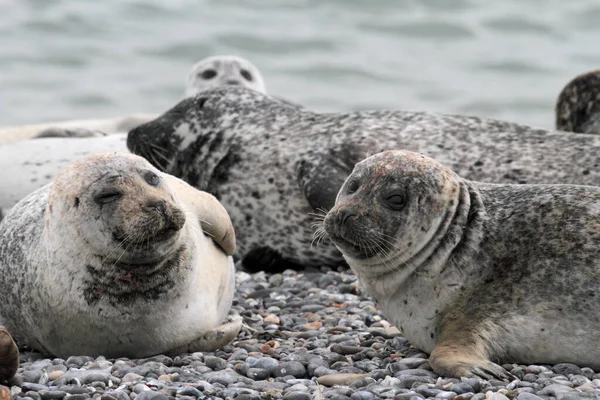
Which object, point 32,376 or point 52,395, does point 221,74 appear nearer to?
point 32,376

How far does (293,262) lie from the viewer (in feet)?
22.8

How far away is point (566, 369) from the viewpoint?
4.30 m


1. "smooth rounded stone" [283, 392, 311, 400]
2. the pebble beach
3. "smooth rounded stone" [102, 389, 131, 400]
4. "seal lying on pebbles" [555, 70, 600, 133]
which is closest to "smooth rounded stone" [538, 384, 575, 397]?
the pebble beach

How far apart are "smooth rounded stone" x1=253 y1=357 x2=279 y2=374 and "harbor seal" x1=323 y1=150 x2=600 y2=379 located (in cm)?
51

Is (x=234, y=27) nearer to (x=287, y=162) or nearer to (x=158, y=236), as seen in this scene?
(x=287, y=162)

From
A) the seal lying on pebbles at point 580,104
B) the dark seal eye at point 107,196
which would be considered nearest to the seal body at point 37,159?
the seal lying on pebbles at point 580,104

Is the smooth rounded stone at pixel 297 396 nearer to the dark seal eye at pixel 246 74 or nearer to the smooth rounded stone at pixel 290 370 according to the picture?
the smooth rounded stone at pixel 290 370

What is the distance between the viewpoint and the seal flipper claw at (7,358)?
4102 mm

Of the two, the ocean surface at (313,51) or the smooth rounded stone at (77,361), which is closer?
the smooth rounded stone at (77,361)

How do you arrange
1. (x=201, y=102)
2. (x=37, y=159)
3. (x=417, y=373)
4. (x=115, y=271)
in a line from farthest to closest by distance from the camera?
(x=37, y=159) → (x=201, y=102) → (x=115, y=271) → (x=417, y=373)

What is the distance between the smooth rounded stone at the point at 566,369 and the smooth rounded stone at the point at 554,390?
0.27 m

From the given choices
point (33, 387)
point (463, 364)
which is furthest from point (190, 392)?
point (463, 364)

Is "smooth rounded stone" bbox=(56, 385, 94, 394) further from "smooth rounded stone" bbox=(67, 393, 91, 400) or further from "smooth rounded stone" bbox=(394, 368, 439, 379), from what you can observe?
"smooth rounded stone" bbox=(394, 368, 439, 379)

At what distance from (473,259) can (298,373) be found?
80cm
